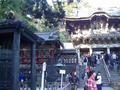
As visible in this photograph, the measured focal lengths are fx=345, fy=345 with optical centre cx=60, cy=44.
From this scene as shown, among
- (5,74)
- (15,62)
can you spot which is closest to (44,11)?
(5,74)

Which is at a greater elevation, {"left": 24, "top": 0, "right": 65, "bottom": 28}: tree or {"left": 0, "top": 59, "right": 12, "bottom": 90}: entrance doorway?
{"left": 24, "top": 0, "right": 65, "bottom": 28}: tree

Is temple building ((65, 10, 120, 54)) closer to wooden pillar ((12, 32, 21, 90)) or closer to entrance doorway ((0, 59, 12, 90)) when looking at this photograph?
entrance doorway ((0, 59, 12, 90))

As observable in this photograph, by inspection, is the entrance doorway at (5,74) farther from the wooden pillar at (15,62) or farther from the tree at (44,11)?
the tree at (44,11)

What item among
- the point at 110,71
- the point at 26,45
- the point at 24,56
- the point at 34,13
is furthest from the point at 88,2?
the point at 26,45

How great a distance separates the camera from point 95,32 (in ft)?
156

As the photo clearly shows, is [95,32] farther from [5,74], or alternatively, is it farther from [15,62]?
[15,62]

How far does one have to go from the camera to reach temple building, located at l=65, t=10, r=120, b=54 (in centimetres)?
4606

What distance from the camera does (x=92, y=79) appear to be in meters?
18.6

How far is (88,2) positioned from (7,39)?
51.2m

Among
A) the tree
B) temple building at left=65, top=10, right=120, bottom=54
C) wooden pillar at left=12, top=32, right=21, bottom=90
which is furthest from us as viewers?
temple building at left=65, top=10, right=120, bottom=54

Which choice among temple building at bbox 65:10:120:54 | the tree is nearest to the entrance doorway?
the tree

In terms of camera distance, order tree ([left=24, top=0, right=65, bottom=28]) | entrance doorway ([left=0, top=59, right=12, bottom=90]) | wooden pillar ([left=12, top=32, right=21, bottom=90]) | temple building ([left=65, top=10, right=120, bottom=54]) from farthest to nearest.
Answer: temple building ([left=65, top=10, right=120, bottom=54]) < tree ([left=24, top=0, right=65, bottom=28]) < entrance doorway ([left=0, top=59, right=12, bottom=90]) < wooden pillar ([left=12, top=32, right=21, bottom=90])

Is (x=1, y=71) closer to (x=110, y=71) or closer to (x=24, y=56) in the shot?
(x=24, y=56)

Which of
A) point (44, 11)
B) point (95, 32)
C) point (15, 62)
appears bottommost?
point (15, 62)
